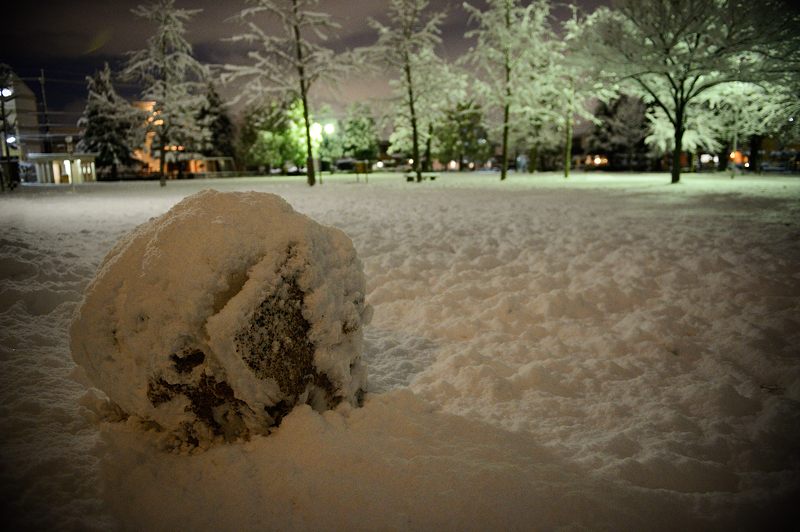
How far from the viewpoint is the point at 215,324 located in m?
2.66

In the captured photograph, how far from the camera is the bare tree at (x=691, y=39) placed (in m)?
17.1

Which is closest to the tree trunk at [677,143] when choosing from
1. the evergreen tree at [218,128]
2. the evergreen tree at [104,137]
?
the evergreen tree at [104,137]

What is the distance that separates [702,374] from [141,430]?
13.5ft

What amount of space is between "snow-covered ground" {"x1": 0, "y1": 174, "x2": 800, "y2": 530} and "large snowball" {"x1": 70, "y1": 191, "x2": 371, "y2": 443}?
0.83 ft

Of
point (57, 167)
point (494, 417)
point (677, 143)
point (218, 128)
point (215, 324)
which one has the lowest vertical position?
point (494, 417)

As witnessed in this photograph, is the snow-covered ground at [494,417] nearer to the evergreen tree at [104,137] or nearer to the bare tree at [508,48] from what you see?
the bare tree at [508,48]

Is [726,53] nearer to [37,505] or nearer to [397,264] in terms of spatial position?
[397,264]

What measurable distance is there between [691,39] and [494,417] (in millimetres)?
22437

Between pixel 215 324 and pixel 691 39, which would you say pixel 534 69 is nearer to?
pixel 691 39

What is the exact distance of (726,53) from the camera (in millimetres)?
18109

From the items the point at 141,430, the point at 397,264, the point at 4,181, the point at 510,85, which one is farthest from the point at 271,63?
the point at 141,430

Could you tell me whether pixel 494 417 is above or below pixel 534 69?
below

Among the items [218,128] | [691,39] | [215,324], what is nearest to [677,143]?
[691,39]

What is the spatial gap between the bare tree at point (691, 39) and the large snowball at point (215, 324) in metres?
21.0
